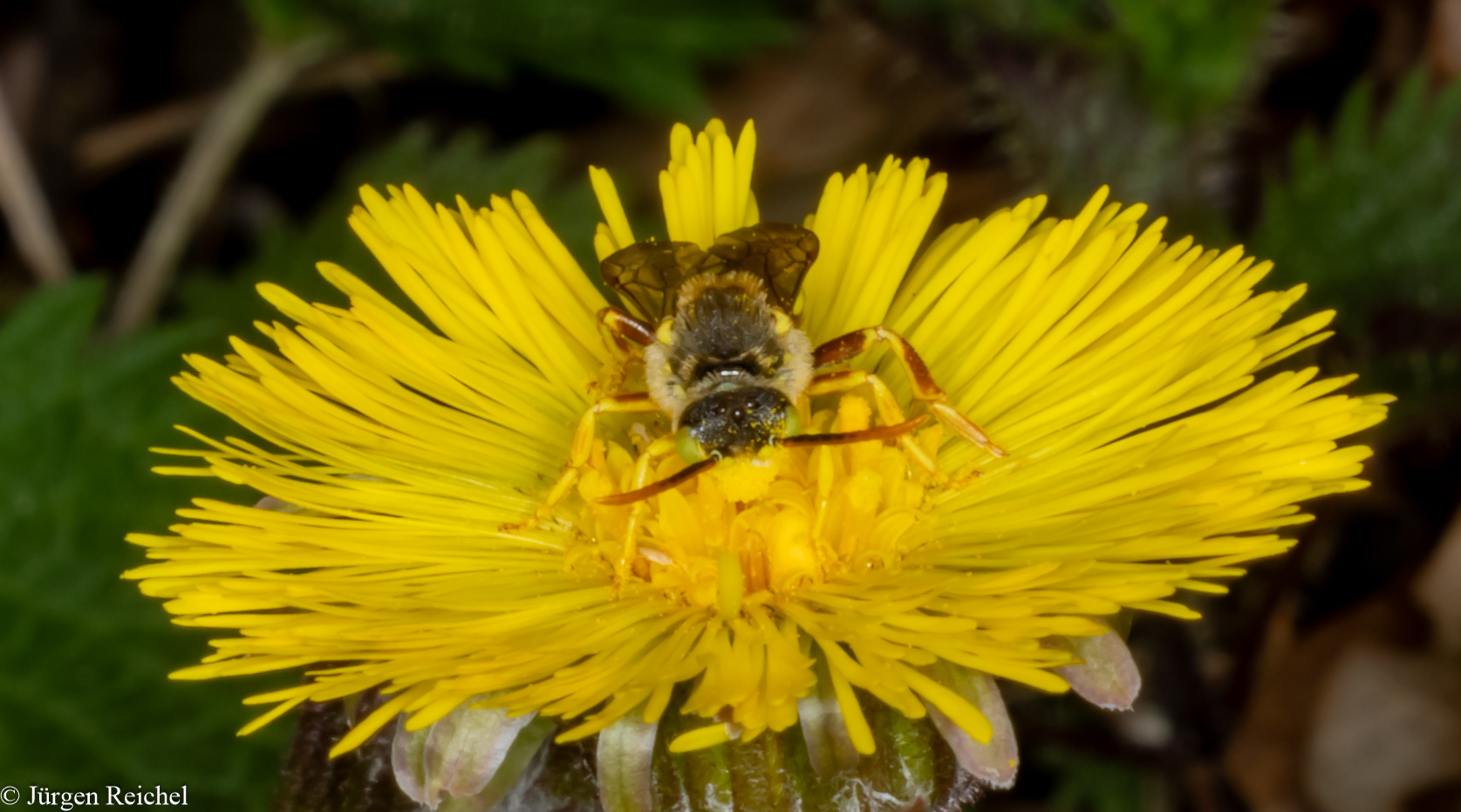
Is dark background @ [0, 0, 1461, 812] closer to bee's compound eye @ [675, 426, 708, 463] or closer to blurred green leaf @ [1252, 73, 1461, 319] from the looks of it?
blurred green leaf @ [1252, 73, 1461, 319]

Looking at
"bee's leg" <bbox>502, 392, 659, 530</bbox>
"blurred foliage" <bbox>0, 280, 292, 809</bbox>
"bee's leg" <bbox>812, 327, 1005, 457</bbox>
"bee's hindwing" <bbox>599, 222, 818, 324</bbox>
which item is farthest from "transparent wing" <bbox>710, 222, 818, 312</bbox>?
"blurred foliage" <bbox>0, 280, 292, 809</bbox>

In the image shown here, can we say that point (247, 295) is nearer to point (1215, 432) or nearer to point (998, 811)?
point (998, 811)

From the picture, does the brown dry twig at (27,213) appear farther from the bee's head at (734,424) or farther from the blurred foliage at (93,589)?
the bee's head at (734,424)

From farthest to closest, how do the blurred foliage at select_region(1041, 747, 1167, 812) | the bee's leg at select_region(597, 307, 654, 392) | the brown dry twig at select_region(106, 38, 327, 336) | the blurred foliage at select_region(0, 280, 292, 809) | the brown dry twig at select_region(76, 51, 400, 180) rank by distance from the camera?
the brown dry twig at select_region(76, 51, 400, 180) → the brown dry twig at select_region(106, 38, 327, 336) → the blurred foliage at select_region(1041, 747, 1167, 812) → the blurred foliage at select_region(0, 280, 292, 809) → the bee's leg at select_region(597, 307, 654, 392)

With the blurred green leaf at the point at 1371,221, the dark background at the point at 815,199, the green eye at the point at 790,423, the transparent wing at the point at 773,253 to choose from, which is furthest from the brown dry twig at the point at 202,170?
the blurred green leaf at the point at 1371,221

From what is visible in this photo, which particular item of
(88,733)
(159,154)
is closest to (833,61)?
(159,154)

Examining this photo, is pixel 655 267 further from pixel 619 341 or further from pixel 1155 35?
pixel 1155 35

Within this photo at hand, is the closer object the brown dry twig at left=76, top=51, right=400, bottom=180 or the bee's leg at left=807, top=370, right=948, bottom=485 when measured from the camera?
the bee's leg at left=807, top=370, right=948, bottom=485

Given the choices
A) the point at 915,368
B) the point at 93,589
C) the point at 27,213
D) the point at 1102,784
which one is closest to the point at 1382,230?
the point at 1102,784
